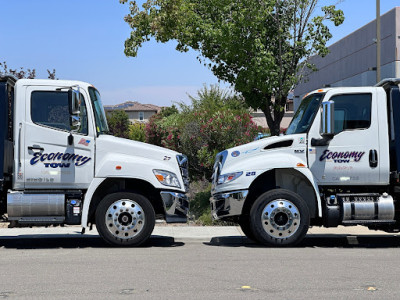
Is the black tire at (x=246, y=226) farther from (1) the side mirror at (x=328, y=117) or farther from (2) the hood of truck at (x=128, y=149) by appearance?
(1) the side mirror at (x=328, y=117)

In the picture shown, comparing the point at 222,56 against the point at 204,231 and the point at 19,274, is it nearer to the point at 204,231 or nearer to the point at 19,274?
the point at 204,231

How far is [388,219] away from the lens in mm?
11406

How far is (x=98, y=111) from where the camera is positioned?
11.7 metres

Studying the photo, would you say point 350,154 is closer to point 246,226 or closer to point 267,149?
point 267,149

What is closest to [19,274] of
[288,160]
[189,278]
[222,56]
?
[189,278]

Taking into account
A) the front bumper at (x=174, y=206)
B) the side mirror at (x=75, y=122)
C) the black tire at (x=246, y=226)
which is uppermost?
the side mirror at (x=75, y=122)

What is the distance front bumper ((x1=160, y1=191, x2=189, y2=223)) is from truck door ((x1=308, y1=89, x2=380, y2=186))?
7.48 ft

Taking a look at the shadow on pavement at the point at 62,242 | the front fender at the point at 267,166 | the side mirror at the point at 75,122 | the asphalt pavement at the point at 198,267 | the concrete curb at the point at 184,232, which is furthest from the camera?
the concrete curb at the point at 184,232

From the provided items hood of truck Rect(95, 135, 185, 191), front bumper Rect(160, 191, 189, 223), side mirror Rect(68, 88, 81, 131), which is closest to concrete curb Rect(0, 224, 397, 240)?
front bumper Rect(160, 191, 189, 223)

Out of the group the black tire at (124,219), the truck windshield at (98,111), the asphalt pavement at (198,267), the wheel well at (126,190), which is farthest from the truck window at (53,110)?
the asphalt pavement at (198,267)

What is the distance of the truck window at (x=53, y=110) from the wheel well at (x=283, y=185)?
10.1 ft

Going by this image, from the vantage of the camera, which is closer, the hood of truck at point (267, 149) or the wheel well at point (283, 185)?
the hood of truck at point (267, 149)

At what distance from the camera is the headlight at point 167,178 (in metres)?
11.2

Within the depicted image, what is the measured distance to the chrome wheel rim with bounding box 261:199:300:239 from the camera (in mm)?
11203
